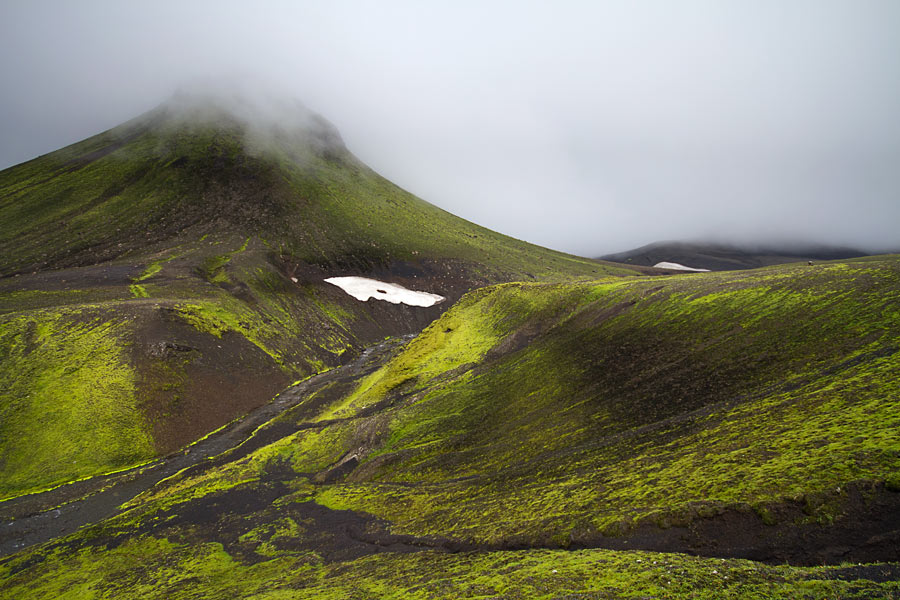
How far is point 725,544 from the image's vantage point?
1364cm

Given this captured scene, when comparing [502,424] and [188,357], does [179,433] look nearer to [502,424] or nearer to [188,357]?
[188,357]

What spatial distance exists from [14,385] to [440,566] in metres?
53.7

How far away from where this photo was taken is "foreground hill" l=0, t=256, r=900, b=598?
43.3ft

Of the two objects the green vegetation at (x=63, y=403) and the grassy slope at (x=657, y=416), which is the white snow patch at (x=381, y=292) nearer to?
the green vegetation at (x=63, y=403)

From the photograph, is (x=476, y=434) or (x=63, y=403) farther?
(x=63, y=403)

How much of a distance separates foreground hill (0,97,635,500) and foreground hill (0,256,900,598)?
15057 millimetres

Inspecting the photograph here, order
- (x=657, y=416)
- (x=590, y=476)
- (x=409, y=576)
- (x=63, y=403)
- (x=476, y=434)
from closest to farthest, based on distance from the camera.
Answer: (x=409, y=576), (x=590, y=476), (x=657, y=416), (x=476, y=434), (x=63, y=403)

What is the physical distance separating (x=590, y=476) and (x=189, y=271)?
87046mm

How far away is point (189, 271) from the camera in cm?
8456

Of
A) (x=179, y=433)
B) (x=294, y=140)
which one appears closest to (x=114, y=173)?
(x=294, y=140)

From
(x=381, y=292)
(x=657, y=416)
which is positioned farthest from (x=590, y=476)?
(x=381, y=292)

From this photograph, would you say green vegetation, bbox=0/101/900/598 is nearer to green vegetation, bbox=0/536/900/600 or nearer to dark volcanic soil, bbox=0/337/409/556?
green vegetation, bbox=0/536/900/600

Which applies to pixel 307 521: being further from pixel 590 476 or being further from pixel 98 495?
pixel 98 495

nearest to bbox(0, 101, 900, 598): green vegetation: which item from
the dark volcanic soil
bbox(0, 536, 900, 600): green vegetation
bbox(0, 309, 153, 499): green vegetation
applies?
bbox(0, 536, 900, 600): green vegetation
